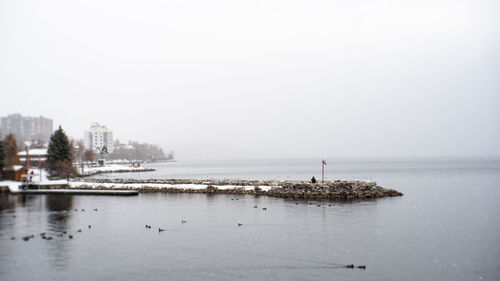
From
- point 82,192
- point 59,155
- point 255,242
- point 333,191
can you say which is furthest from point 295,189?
point 59,155

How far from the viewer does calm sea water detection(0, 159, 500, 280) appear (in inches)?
981

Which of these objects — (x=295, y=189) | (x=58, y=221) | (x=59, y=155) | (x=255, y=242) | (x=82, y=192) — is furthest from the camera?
(x=59, y=155)

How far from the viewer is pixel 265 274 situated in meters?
24.3

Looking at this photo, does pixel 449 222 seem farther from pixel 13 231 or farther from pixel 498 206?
pixel 13 231

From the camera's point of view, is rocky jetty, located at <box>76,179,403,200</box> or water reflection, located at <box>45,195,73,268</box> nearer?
water reflection, located at <box>45,195,73,268</box>

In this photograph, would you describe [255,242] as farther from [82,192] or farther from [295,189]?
[82,192]

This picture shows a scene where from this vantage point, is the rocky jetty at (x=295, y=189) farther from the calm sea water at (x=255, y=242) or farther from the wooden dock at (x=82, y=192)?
the calm sea water at (x=255, y=242)

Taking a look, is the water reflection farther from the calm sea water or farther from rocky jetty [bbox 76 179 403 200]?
rocky jetty [bbox 76 179 403 200]

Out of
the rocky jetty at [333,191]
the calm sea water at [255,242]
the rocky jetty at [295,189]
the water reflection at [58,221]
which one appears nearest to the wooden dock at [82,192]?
the water reflection at [58,221]

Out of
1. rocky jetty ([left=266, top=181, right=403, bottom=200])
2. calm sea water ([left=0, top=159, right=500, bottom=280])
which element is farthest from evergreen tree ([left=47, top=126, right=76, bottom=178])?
rocky jetty ([left=266, top=181, right=403, bottom=200])

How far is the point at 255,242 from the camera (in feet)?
106

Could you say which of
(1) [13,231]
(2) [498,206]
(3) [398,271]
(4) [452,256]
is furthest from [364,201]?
(1) [13,231]

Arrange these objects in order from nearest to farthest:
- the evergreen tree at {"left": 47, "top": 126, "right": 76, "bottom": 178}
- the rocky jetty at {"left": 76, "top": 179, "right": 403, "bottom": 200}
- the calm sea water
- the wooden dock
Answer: the calm sea water < the rocky jetty at {"left": 76, "top": 179, "right": 403, "bottom": 200} < the wooden dock < the evergreen tree at {"left": 47, "top": 126, "right": 76, "bottom": 178}

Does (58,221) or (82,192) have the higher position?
(82,192)
